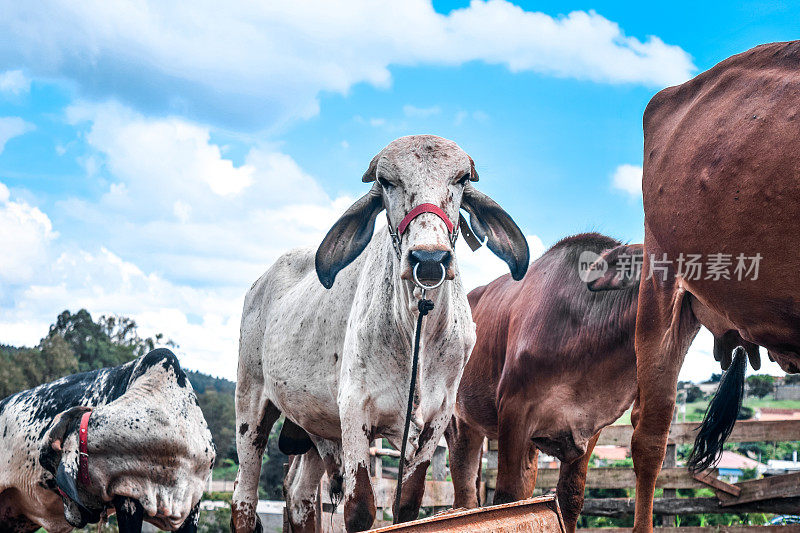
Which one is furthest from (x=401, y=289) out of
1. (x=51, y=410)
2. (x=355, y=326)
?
(x=51, y=410)

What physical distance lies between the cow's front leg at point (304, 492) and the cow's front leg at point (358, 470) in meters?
2.14

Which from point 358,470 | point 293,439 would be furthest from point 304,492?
point 358,470

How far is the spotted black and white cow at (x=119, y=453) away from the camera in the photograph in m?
6.03

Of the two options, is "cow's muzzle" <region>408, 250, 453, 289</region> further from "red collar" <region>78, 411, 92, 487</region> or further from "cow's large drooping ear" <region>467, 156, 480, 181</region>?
"red collar" <region>78, 411, 92, 487</region>

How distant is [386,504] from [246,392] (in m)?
2.61

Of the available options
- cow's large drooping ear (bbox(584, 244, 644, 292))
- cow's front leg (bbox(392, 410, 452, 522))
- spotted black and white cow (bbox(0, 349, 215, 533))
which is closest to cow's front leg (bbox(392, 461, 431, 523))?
cow's front leg (bbox(392, 410, 452, 522))

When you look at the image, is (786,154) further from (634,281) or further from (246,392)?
(246,392)

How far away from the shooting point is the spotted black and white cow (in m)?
6.03

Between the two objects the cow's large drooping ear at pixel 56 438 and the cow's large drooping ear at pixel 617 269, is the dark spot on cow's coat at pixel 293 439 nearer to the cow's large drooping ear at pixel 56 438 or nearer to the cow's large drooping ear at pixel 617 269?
the cow's large drooping ear at pixel 56 438

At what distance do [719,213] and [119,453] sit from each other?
4.64 metres

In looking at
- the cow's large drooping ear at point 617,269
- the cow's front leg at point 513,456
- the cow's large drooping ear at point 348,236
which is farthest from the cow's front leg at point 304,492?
the cow's large drooping ear at point 617,269

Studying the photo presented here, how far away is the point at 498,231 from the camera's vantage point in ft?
14.3

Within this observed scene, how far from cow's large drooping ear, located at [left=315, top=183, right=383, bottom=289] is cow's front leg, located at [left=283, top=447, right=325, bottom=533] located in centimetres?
233

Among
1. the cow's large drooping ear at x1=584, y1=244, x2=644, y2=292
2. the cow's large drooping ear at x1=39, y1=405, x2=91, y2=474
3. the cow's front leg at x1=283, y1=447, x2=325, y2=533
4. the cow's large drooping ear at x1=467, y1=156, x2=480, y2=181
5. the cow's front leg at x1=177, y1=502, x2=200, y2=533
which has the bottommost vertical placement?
the cow's front leg at x1=177, y1=502, x2=200, y2=533
